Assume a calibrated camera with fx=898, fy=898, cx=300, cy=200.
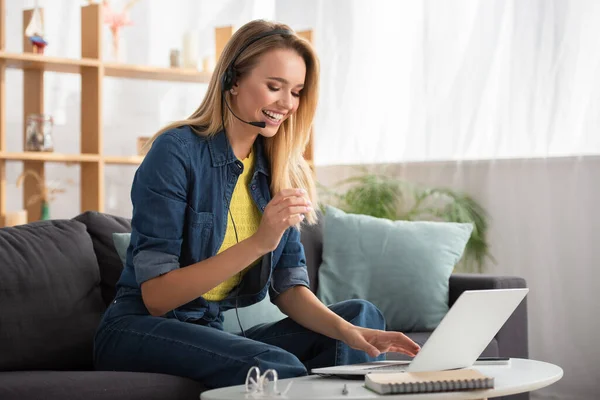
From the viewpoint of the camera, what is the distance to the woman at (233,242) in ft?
6.15

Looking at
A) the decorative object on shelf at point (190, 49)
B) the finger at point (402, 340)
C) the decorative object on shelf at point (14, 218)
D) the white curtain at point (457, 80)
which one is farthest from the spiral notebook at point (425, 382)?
the decorative object on shelf at point (190, 49)

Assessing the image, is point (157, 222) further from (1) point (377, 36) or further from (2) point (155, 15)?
(2) point (155, 15)

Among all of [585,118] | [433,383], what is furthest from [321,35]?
[433,383]

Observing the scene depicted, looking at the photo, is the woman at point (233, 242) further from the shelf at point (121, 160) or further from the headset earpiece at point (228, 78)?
the shelf at point (121, 160)

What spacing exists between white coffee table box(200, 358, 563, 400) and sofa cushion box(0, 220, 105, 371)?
863mm

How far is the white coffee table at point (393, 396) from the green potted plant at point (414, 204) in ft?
6.67

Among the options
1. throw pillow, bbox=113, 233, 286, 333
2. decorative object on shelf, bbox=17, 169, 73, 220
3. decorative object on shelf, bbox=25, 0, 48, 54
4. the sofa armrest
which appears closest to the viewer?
throw pillow, bbox=113, 233, 286, 333

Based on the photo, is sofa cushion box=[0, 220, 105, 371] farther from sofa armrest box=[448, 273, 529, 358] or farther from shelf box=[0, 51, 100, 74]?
shelf box=[0, 51, 100, 74]

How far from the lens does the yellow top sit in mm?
2137

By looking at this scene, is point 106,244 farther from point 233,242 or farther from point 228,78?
point 228,78

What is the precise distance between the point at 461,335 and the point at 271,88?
0.79 metres

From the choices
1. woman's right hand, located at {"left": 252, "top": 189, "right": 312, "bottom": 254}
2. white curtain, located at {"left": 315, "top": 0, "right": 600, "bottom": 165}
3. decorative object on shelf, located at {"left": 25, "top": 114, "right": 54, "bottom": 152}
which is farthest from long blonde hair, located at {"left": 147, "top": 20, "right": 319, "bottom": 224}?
decorative object on shelf, located at {"left": 25, "top": 114, "right": 54, "bottom": 152}

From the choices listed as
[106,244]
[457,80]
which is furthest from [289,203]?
[457,80]

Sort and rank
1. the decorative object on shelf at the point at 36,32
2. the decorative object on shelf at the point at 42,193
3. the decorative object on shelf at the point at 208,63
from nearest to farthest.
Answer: the decorative object on shelf at the point at 36,32 < the decorative object on shelf at the point at 42,193 < the decorative object on shelf at the point at 208,63
